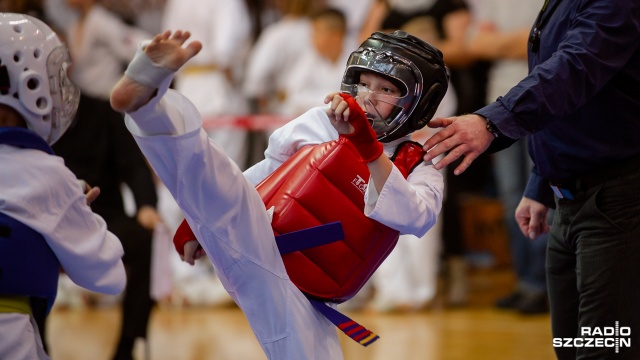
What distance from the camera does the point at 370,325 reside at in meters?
6.58

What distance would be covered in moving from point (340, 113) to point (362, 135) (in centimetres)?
10

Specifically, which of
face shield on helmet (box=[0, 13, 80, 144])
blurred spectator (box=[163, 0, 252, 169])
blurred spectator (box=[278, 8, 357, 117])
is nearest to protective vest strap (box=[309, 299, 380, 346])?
face shield on helmet (box=[0, 13, 80, 144])

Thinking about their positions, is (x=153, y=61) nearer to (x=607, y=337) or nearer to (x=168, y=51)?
(x=168, y=51)

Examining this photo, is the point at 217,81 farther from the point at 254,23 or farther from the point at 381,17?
the point at 381,17

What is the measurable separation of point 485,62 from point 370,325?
7.86ft

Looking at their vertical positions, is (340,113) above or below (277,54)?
above

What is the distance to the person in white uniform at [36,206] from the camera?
8.86 feet

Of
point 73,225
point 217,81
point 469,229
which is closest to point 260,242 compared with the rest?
point 73,225

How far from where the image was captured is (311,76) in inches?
296

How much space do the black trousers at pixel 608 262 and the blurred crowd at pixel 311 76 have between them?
3.45 meters

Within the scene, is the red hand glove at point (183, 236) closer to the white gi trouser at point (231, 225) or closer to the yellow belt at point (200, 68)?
the white gi trouser at point (231, 225)

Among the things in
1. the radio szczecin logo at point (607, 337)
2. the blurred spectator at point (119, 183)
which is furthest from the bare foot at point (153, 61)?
the blurred spectator at point (119, 183)

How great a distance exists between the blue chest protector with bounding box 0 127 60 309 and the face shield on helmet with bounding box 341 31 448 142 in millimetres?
1106

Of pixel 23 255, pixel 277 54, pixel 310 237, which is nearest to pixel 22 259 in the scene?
pixel 23 255
